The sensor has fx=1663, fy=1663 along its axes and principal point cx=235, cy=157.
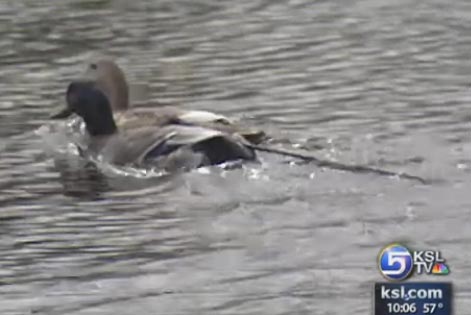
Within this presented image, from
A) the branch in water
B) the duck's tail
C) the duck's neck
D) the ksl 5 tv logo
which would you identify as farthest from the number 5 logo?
the duck's neck

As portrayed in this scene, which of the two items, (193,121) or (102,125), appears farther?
(102,125)

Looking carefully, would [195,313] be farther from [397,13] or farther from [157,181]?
[397,13]

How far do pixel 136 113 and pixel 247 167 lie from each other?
4.02 feet

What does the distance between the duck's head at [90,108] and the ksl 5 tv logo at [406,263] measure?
3.63m

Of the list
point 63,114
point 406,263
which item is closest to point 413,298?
point 406,263

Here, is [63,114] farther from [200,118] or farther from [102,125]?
[200,118]

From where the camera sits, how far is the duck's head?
41.5 feet

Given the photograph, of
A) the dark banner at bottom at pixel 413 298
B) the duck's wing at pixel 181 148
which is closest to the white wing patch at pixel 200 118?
the duck's wing at pixel 181 148

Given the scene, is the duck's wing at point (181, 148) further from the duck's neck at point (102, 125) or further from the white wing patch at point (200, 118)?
the duck's neck at point (102, 125)

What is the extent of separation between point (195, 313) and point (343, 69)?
19.4 feet

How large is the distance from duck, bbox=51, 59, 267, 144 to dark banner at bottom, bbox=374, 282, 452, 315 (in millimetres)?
3613

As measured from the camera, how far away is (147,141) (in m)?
12.2

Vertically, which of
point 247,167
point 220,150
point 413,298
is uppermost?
point 413,298

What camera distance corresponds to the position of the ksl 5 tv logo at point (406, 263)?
891cm
